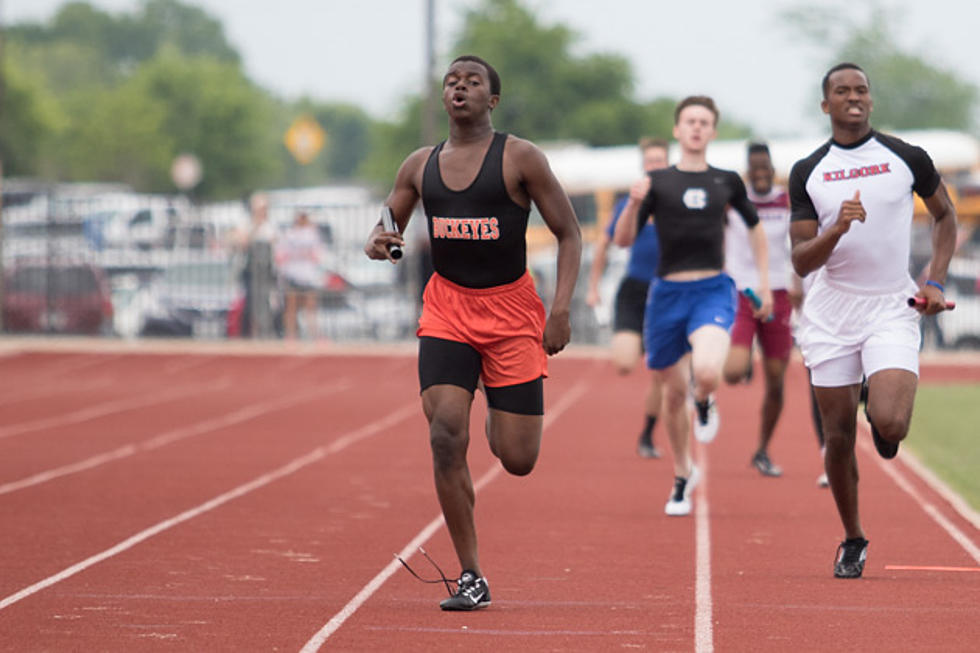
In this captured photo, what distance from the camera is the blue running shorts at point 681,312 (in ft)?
33.6

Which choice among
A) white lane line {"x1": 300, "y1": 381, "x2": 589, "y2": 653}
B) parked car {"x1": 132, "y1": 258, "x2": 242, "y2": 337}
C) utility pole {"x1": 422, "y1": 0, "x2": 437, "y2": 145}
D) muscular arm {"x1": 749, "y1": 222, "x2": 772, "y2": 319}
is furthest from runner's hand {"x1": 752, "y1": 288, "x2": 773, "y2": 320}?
parked car {"x1": 132, "y1": 258, "x2": 242, "y2": 337}

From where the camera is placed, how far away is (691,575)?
806cm

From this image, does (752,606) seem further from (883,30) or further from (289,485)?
(883,30)

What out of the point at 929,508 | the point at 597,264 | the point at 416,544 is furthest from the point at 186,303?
the point at 416,544

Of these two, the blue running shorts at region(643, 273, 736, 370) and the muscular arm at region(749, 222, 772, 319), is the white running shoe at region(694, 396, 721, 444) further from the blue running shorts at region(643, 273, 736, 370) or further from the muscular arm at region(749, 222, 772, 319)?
the muscular arm at region(749, 222, 772, 319)

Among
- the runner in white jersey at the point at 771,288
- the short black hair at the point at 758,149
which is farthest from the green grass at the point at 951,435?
the short black hair at the point at 758,149

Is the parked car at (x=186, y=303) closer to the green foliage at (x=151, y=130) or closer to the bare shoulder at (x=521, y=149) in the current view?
the bare shoulder at (x=521, y=149)

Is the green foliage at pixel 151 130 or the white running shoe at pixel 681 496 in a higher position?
the green foliage at pixel 151 130

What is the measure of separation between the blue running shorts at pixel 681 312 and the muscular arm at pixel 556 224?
10.2ft

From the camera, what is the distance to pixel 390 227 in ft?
23.2

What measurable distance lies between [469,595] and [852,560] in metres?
1.82

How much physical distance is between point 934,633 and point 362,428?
9.68m

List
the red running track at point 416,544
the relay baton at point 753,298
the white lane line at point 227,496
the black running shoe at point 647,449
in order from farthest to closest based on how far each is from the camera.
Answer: the black running shoe at point 647,449 → the relay baton at point 753,298 → the white lane line at point 227,496 → the red running track at point 416,544

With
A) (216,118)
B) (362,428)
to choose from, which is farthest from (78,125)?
(362,428)
